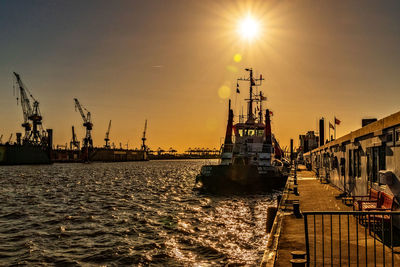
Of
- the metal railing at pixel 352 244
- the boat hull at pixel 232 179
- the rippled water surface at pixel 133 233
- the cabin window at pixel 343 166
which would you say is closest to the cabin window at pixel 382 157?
the metal railing at pixel 352 244

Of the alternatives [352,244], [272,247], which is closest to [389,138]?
[352,244]

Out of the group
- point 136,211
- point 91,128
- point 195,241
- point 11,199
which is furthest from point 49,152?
point 195,241

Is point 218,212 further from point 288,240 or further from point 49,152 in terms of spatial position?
point 49,152

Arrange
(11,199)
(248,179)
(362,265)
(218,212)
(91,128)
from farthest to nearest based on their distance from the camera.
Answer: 1. (91,128)
2. (248,179)
3. (11,199)
4. (218,212)
5. (362,265)

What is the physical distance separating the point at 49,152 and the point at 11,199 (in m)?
124

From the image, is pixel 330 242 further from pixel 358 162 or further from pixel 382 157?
pixel 358 162

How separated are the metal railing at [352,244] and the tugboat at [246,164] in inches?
842

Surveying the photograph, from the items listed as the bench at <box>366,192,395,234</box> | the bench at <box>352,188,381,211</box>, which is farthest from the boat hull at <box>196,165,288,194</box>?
the bench at <box>366,192,395,234</box>

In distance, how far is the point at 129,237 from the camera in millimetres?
15672

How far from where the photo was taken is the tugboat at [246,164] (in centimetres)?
3328

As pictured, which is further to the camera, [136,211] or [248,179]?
[248,179]

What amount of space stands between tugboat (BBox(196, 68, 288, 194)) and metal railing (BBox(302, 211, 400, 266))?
2138 cm

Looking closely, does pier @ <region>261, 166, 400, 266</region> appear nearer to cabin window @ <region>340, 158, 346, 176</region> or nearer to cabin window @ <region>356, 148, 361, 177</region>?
cabin window @ <region>356, 148, 361, 177</region>

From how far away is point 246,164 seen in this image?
37.1 meters
